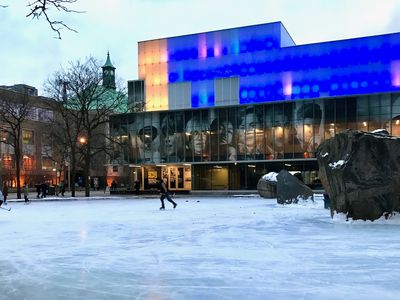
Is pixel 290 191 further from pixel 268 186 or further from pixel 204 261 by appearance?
pixel 204 261

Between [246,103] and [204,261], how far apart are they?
172ft

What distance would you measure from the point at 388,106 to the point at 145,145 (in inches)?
1154

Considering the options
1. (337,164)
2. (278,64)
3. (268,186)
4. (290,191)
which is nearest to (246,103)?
(278,64)

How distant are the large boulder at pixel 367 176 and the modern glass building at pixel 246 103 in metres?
38.9

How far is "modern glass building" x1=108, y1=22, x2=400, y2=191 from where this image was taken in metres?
56.0

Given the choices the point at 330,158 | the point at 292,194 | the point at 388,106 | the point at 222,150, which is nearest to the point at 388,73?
the point at 388,106

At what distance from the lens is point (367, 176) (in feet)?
52.3

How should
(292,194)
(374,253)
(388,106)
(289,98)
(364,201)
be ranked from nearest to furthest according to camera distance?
(374,253) → (364,201) → (292,194) → (388,106) → (289,98)

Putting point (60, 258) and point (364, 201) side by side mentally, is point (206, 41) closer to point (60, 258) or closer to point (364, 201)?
point (364, 201)

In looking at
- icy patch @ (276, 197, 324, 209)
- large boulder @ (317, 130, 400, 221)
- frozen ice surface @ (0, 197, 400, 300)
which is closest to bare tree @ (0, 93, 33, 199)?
icy patch @ (276, 197, 324, 209)

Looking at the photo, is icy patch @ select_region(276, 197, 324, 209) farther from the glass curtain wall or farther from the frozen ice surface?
the glass curtain wall

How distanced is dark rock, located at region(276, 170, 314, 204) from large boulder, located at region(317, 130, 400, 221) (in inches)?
374

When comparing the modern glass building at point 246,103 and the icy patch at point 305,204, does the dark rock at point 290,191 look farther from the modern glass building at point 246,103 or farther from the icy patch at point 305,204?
the modern glass building at point 246,103

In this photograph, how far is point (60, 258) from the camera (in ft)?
33.9
